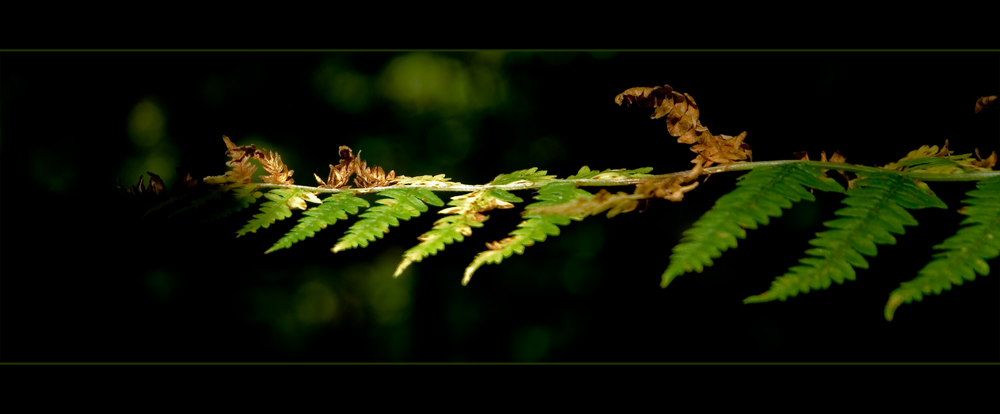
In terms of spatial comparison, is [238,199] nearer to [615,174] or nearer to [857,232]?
[615,174]

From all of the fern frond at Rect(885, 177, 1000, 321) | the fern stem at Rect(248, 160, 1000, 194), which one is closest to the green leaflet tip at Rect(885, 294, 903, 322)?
the fern frond at Rect(885, 177, 1000, 321)

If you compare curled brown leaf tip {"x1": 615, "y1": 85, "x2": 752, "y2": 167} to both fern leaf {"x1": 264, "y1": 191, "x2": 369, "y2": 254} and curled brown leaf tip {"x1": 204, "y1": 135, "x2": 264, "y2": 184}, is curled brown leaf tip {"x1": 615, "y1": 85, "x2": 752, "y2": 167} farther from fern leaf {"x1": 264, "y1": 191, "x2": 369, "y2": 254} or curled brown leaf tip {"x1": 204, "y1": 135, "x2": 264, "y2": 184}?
curled brown leaf tip {"x1": 204, "y1": 135, "x2": 264, "y2": 184}

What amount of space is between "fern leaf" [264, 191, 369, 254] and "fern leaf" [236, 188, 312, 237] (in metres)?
0.06

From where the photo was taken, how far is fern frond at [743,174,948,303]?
54cm

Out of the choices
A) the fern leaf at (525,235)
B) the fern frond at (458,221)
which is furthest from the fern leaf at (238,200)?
the fern leaf at (525,235)

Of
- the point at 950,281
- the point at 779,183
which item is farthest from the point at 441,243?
the point at 950,281

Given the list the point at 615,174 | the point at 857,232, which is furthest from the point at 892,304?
the point at 615,174

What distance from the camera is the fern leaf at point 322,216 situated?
2.73 ft

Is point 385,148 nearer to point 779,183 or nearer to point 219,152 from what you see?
point 219,152

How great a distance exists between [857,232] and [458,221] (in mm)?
556

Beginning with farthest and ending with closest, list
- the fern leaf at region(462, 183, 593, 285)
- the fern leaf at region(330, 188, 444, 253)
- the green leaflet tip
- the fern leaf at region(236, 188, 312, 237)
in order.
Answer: the fern leaf at region(236, 188, 312, 237)
the fern leaf at region(330, 188, 444, 253)
the fern leaf at region(462, 183, 593, 285)
the green leaflet tip

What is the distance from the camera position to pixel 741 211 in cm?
62

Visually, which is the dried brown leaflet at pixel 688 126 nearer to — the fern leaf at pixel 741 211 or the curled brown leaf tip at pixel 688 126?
the curled brown leaf tip at pixel 688 126

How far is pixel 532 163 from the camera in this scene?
98.1 inches
